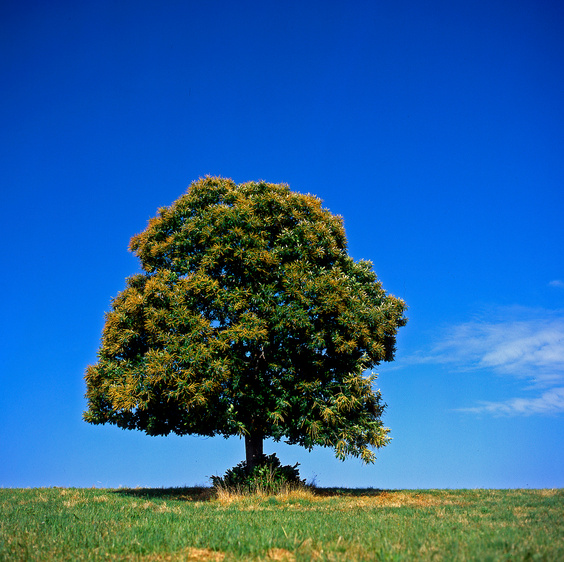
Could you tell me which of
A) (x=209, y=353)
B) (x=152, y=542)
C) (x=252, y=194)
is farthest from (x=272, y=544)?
(x=252, y=194)

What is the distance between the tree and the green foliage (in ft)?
2.52

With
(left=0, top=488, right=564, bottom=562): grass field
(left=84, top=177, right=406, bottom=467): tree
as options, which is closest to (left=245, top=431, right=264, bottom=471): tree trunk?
(left=84, top=177, right=406, bottom=467): tree

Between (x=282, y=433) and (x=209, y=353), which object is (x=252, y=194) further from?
(x=282, y=433)

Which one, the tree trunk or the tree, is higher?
the tree

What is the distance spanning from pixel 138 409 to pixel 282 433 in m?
6.30

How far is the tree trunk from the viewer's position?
2164 cm

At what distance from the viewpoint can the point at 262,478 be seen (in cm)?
2041

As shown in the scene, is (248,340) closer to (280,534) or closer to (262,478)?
(262,478)

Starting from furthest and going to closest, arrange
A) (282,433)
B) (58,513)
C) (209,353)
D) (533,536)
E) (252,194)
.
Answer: (252,194)
(282,433)
(209,353)
(58,513)
(533,536)

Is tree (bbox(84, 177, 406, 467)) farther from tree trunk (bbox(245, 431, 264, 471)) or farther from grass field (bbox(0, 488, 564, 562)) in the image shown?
grass field (bbox(0, 488, 564, 562))

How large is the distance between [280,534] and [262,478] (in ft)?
36.6

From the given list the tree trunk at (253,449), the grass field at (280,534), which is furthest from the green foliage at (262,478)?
the grass field at (280,534)

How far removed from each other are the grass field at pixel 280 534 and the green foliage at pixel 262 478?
4707 millimetres

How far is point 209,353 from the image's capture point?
18.7 meters
